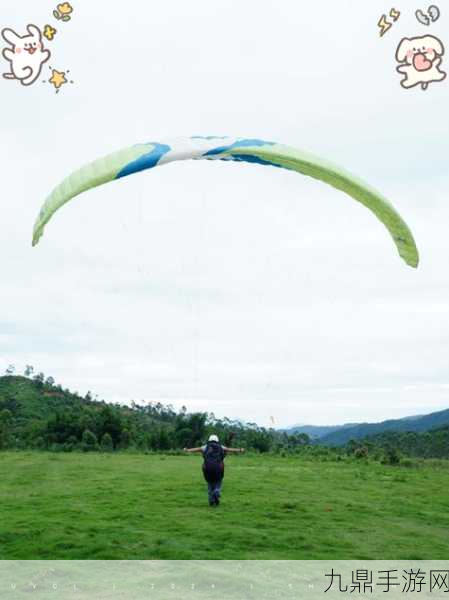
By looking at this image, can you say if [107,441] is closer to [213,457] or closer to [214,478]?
[214,478]

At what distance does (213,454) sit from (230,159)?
529cm

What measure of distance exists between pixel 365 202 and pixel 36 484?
13321mm

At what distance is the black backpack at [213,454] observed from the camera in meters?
13.2

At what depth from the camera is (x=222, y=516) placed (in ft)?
44.3

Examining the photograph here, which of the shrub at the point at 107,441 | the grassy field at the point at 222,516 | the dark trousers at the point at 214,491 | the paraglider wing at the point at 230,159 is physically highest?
the paraglider wing at the point at 230,159

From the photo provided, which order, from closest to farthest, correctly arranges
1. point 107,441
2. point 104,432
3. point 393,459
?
point 393,459, point 107,441, point 104,432

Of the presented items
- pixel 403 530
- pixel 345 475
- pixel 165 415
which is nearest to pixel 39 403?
pixel 165 415

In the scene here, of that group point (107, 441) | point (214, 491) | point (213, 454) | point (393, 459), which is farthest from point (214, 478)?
point (107, 441)

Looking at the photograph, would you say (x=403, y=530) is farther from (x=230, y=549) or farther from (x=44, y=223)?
(x=44, y=223)

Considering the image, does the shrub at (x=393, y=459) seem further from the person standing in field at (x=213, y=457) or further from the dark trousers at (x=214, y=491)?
the person standing in field at (x=213, y=457)

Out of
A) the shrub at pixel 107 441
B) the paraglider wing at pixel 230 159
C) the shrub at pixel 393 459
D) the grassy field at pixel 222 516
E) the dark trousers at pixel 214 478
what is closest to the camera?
the paraglider wing at pixel 230 159

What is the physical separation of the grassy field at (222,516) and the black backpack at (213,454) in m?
1.01

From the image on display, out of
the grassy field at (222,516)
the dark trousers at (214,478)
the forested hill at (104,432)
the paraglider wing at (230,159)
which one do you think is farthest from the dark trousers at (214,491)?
the forested hill at (104,432)

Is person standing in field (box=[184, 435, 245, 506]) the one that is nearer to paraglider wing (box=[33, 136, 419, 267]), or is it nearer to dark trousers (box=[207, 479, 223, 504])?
dark trousers (box=[207, 479, 223, 504])
